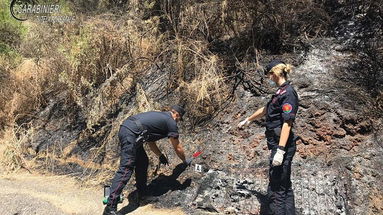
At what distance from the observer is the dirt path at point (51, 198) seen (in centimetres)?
465

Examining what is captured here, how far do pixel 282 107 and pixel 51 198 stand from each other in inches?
145

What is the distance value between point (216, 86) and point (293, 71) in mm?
1297

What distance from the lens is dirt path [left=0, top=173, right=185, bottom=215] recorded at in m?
4.65

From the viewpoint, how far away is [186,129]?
5879 mm

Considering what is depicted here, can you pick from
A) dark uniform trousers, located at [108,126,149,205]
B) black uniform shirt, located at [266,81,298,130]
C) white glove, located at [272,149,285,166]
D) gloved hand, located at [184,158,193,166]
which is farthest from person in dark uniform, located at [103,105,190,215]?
white glove, located at [272,149,285,166]

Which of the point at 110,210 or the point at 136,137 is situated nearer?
the point at 110,210

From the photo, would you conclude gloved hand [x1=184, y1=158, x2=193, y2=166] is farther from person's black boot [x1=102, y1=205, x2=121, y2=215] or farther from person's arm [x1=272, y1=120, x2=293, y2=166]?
person's arm [x1=272, y1=120, x2=293, y2=166]

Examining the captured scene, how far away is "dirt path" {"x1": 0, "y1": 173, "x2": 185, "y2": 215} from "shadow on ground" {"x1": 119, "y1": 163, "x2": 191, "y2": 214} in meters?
0.12

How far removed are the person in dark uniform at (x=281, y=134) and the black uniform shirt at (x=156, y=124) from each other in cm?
135

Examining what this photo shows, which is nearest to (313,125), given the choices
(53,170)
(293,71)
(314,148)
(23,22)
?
(314,148)

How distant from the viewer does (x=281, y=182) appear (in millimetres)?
3574

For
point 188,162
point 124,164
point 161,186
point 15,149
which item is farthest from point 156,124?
point 15,149

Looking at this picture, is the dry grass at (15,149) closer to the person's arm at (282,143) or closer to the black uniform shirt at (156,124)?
the black uniform shirt at (156,124)

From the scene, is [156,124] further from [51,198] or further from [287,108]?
[51,198]
